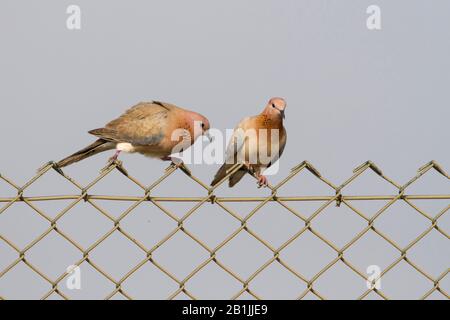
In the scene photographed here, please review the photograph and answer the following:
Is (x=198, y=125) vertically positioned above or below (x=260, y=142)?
above

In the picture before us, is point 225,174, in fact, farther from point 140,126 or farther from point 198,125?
point 140,126

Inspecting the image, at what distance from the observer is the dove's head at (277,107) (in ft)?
21.8

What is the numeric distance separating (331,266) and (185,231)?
0.64 m

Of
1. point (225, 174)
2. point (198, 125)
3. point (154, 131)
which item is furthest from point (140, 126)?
point (225, 174)

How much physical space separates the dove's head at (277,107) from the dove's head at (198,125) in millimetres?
694

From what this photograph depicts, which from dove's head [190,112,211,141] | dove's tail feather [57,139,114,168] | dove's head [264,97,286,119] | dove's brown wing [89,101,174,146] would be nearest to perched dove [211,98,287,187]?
dove's head [264,97,286,119]

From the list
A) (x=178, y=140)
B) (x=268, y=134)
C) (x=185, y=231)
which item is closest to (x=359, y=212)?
(x=185, y=231)

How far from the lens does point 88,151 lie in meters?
5.69

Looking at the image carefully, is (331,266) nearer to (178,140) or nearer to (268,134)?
(178,140)

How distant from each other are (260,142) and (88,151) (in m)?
1.58

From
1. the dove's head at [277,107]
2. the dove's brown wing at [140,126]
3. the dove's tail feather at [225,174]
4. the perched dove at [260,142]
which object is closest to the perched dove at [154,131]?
the dove's brown wing at [140,126]

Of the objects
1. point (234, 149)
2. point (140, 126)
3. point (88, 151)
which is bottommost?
point (234, 149)

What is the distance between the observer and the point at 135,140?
6.15 meters

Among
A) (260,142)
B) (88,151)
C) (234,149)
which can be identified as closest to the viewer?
(88,151)
